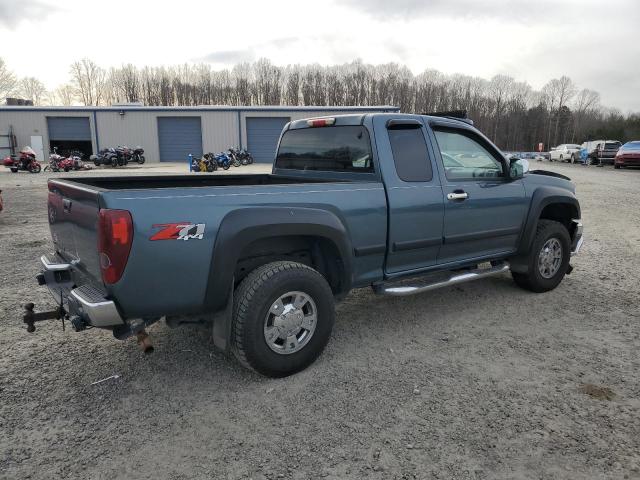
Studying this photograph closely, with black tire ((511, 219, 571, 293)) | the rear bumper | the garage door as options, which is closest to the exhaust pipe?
the rear bumper

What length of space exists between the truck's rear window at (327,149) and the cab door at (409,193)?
0.19m

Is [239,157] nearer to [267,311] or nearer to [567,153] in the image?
[567,153]

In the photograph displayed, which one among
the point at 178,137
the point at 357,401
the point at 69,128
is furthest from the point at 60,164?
the point at 357,401

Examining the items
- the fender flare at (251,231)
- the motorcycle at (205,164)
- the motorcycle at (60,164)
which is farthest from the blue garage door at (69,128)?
the fender flare at (251,231)

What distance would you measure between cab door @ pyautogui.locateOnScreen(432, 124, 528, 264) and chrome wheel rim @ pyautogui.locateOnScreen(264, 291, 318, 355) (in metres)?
1.55

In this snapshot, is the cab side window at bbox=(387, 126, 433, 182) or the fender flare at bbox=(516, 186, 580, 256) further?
the fender flare at bbox=(516, 186, 580, 256)

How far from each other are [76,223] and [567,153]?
43.4 m

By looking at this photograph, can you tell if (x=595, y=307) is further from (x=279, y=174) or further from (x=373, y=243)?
(x=279, y=174)

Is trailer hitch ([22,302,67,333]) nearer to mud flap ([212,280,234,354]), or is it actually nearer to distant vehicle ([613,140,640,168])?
mud flap ([212,280,234,354])

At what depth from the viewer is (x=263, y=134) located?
34.7 meters

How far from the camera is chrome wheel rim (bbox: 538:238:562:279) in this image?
17.4ft

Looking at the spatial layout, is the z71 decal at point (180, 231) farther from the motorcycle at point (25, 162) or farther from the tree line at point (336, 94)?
the tree line at point (336, 94)

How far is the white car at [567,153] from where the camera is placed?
38.4 meters

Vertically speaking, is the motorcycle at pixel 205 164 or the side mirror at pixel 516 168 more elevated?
the side mirror at pixel 516 168
